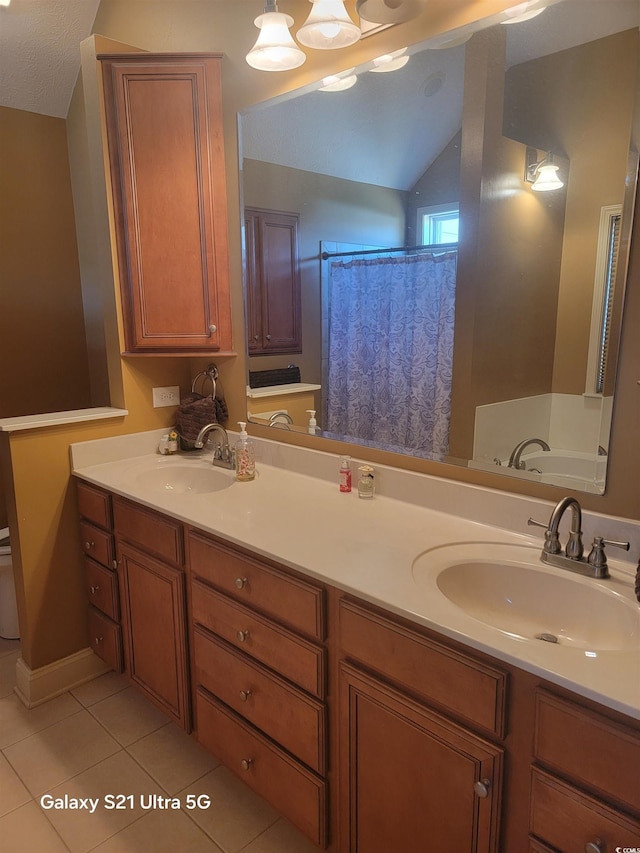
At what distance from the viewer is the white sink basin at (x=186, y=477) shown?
211cm

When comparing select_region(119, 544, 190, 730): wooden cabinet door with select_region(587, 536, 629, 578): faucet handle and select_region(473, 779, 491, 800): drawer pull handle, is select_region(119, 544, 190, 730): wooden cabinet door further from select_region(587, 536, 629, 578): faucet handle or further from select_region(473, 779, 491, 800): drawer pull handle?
select_region(587, 536, 629, 578): faucet handle

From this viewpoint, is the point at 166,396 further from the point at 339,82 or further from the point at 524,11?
the point at 524,11

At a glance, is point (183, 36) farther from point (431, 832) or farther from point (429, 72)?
point (431, 832)

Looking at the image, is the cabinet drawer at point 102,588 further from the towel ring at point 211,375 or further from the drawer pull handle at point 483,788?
the drawer pull handle at point 483,788

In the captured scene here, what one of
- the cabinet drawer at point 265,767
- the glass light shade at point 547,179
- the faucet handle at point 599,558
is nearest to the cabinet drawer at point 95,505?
the cabinet drawer at point 265,767

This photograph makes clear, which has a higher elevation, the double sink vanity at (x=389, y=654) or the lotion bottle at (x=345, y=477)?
the lotion bottle at (x=345, y=477)

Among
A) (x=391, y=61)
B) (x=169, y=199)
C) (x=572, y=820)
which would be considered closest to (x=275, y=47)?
(x=391, y=61)

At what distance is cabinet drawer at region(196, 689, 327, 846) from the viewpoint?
141 cm

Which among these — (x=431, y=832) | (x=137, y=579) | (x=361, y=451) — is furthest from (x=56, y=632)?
(x=431, y=832)

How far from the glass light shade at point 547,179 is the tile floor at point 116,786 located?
6.24 ft

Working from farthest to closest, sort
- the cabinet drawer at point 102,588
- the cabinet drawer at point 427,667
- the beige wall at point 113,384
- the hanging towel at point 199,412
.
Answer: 1. the hanging towel at point 199,412
2. the cabinet drawer at point 102,588
3. the beige wall at point 113,384
4. the cabinet drawer at point 427,667

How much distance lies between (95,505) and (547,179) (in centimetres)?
185

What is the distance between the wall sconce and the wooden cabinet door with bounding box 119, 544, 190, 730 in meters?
1.49

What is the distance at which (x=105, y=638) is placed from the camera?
2209 millimetres
